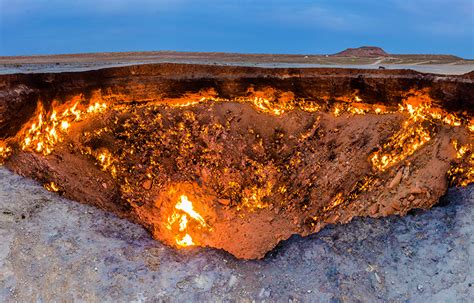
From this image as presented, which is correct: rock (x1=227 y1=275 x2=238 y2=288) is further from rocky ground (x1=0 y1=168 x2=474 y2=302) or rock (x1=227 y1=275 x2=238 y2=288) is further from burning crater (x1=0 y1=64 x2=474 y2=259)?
burning crater (x1=0 y1=64 x2=474 y2=259)

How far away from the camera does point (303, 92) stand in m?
6.61

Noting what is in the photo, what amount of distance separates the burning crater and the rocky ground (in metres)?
1.48

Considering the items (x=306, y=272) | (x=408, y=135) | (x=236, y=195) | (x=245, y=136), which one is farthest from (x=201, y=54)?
(x=306, y=272)

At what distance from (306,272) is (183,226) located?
14.5 feet

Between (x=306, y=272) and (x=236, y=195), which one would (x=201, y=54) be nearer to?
(x=236, y=195)

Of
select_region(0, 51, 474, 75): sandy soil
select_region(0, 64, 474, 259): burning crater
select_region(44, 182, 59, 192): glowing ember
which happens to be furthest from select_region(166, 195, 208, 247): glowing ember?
select_region(0, 51, 474, 75): sandy soil

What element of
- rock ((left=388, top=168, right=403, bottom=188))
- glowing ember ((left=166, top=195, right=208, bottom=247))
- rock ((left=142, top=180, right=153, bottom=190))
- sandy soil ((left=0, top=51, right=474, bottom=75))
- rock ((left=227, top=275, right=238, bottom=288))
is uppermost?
sandy soil ((left=0, top=51, right=474, bottom=75))

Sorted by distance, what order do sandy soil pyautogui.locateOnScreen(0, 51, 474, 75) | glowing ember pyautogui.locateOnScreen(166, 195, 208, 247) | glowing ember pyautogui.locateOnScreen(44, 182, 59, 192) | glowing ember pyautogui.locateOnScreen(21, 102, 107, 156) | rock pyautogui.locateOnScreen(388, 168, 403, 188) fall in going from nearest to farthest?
glowing ember pyautogui.locateOnScreen(44, 182, 59, 192) → glowing ember pyautogui.locateOnScreen(21, 102, 107, 156) → rock pyautogui.locateOnScreen(388, 168, 403, 188) → sandy soil pyautogui.locateOnScreen(0, 51, 474, 75) → glowing ember pyautogui.locateOnScreen(166, 195, 208, 247)

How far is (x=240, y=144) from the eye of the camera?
7625 mm

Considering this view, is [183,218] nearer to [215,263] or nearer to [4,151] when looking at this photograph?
[4,151]

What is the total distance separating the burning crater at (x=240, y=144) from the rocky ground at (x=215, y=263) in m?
1.48

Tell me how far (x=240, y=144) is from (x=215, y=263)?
4.51m

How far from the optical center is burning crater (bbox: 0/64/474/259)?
5496 mm

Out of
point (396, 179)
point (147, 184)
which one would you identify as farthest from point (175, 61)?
point (396, 179)
